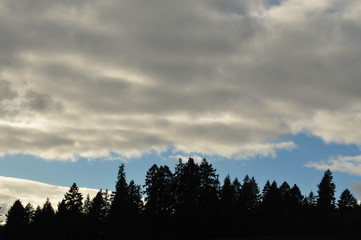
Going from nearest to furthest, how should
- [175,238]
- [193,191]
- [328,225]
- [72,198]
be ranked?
1. [175,238]
2. [193,191]
3. [328,225]
4. [72,198]

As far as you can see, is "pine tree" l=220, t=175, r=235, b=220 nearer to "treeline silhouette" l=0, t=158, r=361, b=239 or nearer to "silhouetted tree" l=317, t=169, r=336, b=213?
"treeline silhouette" l=0, t=158, r=361, b=239

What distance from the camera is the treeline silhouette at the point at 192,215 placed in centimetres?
7619

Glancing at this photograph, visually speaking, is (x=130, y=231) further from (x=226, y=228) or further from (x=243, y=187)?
(x=243, y=187)

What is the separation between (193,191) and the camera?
7912cm

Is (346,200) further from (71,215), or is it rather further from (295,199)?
(71,215)

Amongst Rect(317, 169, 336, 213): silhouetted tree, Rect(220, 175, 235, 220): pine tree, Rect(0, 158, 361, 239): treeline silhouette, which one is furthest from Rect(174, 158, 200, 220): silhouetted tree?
Rect(317, 169, 336, 213): silhouetted tree

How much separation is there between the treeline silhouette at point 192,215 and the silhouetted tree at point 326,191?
4921 millimetres

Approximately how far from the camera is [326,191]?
11588 centimetres

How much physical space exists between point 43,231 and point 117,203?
27608 mm

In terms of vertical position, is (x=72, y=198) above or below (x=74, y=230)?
above

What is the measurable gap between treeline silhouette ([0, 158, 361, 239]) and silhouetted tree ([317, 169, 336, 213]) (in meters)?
4.92

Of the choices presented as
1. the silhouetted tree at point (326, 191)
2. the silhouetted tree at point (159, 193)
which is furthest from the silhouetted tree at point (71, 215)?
the silhouetted tree at point (326, 191)

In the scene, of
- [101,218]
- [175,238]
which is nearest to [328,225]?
[175,238]

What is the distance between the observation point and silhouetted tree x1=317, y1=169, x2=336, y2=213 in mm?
111950
